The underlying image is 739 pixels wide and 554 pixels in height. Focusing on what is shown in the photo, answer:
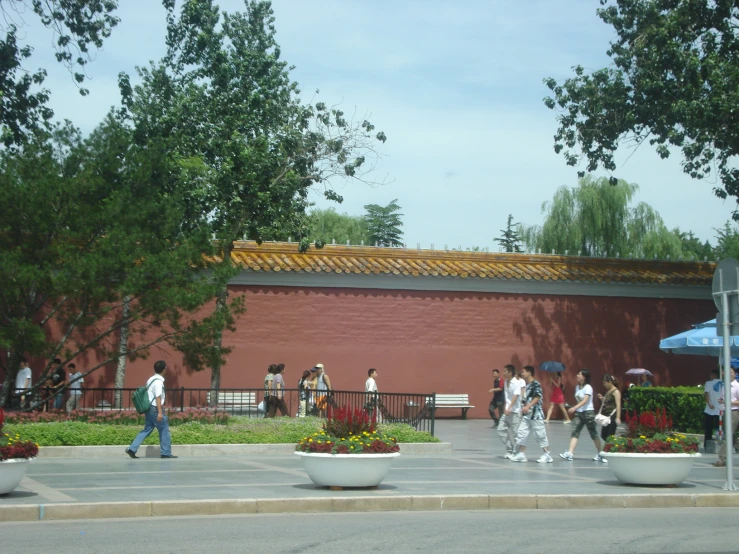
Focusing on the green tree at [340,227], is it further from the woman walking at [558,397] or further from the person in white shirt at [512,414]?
the person in white shirt at [512,414]

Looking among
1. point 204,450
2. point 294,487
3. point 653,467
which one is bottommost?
point 294,487

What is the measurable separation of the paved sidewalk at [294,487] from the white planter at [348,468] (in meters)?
0.15

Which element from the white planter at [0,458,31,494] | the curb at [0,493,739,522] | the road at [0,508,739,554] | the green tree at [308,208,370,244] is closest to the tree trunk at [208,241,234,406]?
the white planter at [0,458,31,494]

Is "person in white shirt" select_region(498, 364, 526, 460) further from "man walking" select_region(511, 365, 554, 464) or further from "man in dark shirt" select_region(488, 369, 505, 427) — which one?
"man in dark shirt" select_region(488, 369, 505, 427)

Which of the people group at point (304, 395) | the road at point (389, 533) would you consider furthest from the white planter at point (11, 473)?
the people group at point (304, 395)

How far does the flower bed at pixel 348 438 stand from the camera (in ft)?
40.8

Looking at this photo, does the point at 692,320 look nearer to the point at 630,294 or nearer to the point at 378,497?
the point at 630,294

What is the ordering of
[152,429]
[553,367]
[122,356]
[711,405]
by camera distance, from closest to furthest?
1. [152,429]
2. [711,405]
3. [122,356]
4. [553,367]

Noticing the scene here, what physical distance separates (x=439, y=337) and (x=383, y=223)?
36.1m

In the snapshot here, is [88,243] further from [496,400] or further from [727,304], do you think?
[727,304]

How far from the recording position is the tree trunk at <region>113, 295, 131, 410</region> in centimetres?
2035

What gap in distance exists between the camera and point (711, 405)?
1875cm

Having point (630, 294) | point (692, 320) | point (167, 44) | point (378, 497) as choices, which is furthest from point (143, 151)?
point (692, 320)

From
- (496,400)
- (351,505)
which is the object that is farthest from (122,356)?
(351,505)
